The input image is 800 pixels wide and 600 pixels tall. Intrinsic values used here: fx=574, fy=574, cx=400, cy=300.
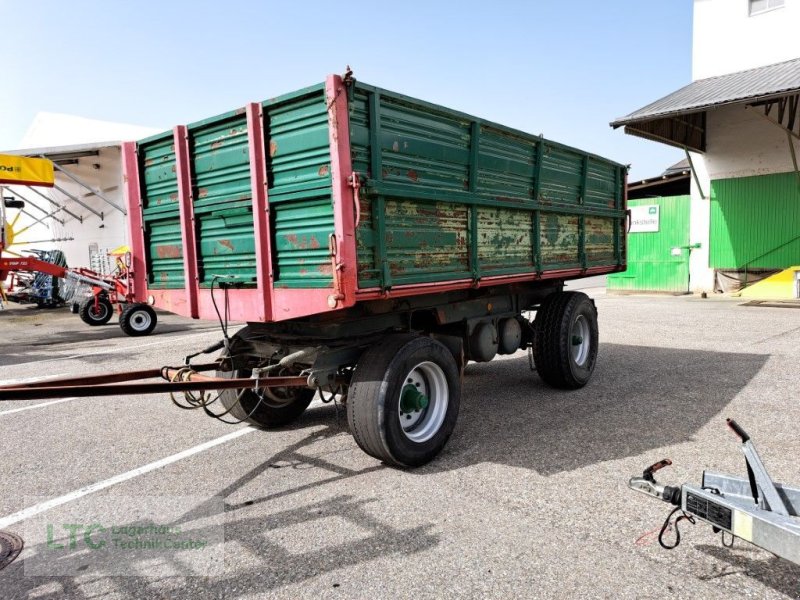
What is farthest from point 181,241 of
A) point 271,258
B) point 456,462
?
point 456,462

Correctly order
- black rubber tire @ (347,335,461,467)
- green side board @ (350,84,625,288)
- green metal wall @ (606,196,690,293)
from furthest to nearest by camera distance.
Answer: green metal wall @ (606,196,690,293)
black rubber tire @ (347,335,461,467)
green side board @ (350,84,625,288)

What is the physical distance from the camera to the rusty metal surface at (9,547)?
3033 millimetres

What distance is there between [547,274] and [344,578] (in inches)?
151

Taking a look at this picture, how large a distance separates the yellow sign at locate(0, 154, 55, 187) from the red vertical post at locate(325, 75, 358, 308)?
40.6 feet

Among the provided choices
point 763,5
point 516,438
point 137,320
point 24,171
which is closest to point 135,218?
point 516,438

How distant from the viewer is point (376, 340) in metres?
4.45

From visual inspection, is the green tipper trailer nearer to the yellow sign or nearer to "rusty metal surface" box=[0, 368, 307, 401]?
"rusty metal surface" box=[0, 368, 307, 401]

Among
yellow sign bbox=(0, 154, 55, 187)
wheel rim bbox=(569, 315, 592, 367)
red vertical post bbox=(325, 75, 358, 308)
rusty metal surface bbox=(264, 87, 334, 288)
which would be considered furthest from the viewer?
yellow sign bbox=(0, 154, 55, 187)

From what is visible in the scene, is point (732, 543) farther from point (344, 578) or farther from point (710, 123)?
point (710, 123)

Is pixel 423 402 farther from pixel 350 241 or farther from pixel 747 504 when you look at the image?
pixel 747 504

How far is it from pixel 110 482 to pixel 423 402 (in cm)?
229

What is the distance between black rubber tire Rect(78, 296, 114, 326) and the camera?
14.2 meters

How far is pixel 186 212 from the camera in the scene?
4473 mm

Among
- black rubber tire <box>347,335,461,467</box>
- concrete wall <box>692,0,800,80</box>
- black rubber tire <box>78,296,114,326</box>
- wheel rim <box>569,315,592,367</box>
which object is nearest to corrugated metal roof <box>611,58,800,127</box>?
concrete wall <box>692,0,800,80</box>
